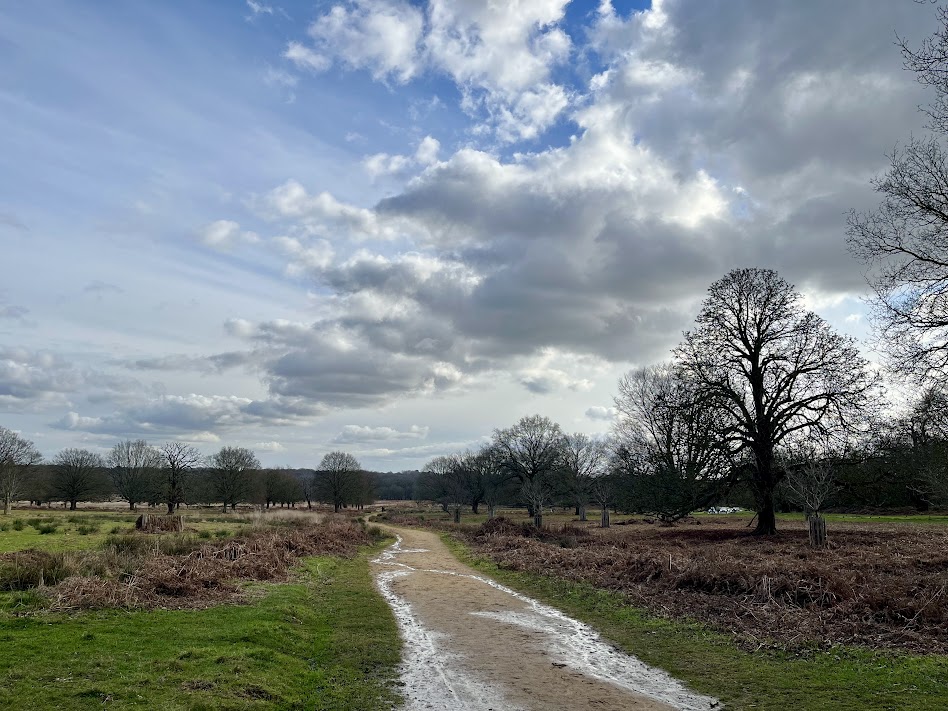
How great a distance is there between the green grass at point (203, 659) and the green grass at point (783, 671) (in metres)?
4.38

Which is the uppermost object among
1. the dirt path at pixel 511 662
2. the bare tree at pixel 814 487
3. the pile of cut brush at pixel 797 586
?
the bare tree at pixel 814 487

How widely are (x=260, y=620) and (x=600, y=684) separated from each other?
22.9 ft

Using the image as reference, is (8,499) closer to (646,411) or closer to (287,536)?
(287,536)

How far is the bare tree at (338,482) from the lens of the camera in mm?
94188

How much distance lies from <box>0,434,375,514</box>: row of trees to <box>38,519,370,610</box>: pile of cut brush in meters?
50.6

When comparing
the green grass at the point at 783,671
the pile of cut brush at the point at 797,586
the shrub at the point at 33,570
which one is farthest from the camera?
the shrub at the point at 33,570

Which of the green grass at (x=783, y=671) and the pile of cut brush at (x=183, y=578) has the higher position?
the pile of cut brush at (x=183, y=578)

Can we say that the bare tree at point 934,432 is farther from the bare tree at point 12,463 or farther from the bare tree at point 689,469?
the bare tree at point 12,463

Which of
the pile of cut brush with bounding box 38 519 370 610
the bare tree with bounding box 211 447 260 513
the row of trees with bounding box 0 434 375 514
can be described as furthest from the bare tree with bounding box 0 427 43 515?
the pile of cut brush with bounding box 38 519 370 610

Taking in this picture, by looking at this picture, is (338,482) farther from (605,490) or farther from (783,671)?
(783,671)

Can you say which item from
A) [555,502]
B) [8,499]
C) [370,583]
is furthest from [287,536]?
[555,502]

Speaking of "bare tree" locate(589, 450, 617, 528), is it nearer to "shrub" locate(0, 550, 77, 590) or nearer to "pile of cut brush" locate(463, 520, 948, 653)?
"pile of cut brush" locate(463, 520, 948, 653)

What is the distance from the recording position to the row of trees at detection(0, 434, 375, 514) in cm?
7194

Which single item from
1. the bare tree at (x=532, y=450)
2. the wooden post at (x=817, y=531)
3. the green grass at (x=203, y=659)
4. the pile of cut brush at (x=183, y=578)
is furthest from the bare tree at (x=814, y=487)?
the bare tree at (x=532, y=450)
